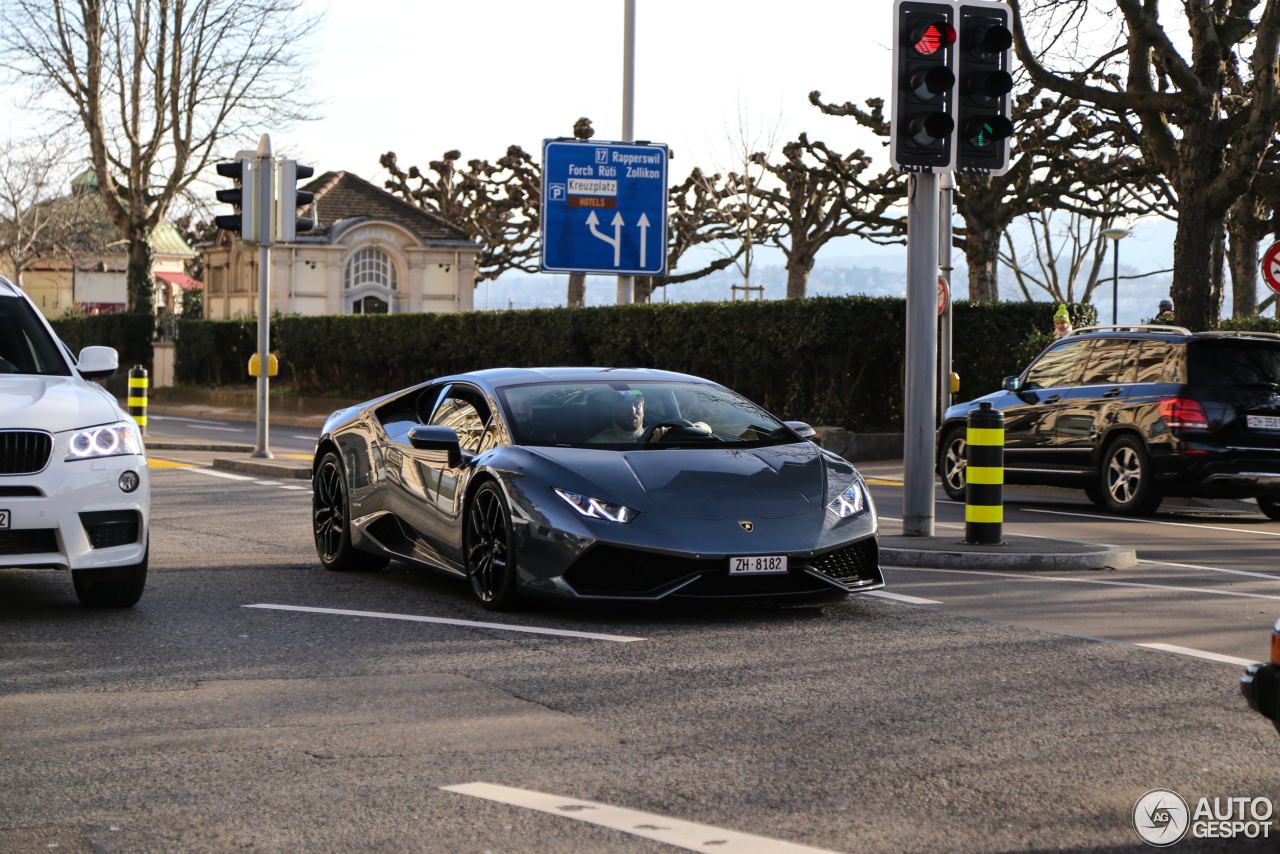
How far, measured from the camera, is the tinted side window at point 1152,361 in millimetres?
14266

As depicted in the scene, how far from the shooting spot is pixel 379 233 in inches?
2445

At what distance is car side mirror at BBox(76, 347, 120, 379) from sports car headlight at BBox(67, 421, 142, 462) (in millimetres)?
809

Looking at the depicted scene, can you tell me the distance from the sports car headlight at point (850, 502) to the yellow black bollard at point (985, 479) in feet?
8.71

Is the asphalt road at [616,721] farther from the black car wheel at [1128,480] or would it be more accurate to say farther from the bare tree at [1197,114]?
the bare tree at [1197,114]

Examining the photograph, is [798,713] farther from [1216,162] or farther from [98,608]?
[1216,162]

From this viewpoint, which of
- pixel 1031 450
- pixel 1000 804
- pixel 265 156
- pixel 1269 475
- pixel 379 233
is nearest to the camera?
pixel 1000 804

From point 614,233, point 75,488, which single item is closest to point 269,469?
point 614,233

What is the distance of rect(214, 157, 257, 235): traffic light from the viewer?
18406mm

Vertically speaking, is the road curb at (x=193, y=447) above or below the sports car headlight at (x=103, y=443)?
below

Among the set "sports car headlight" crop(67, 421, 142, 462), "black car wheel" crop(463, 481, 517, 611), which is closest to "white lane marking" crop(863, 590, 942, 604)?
"black car wheel" crop(463, 481, 517, 611)

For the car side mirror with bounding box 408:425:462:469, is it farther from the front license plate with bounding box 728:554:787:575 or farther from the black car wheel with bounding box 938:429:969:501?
the black car wheel with bounding box 938:429:969:501

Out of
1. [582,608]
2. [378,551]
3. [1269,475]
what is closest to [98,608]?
[378,551]

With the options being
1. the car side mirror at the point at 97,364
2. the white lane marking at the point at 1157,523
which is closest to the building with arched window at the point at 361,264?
the white lane marking at the point at 1157,523

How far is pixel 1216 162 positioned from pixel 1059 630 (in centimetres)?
1307
